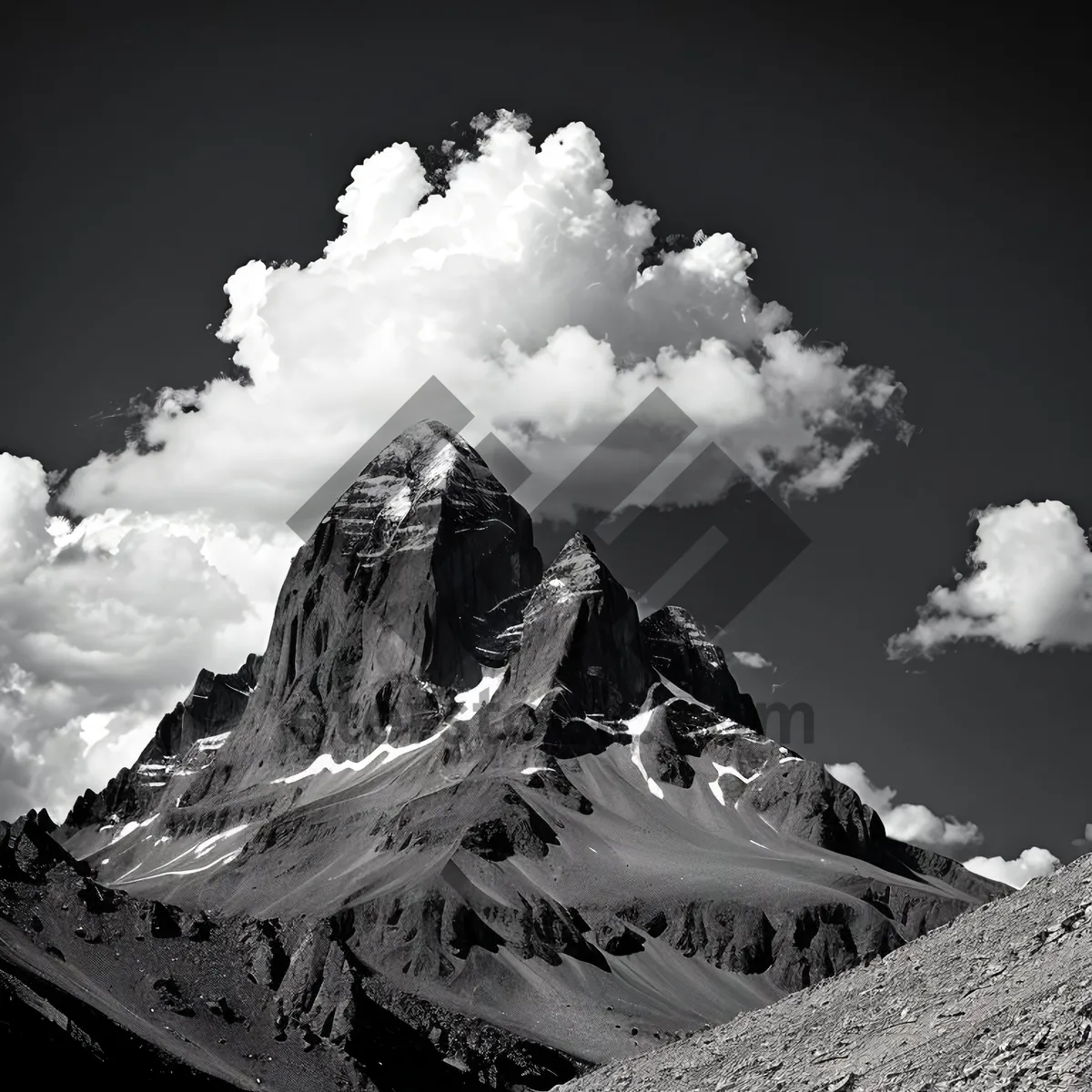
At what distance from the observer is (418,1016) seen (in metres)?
139

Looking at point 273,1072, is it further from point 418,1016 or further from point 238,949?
point 418,1016

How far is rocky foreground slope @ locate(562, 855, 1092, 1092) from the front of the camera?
33.0 metres

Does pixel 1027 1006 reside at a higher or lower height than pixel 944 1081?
higher

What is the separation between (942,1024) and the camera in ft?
126

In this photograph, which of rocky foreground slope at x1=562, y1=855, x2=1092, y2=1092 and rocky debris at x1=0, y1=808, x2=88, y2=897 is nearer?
rocky foreground slope at x1=562, y1=855, x2=1092, y2=1092

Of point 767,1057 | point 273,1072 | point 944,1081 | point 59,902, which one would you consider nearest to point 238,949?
point 59,902

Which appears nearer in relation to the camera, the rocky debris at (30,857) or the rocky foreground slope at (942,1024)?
the rocky foreground slope at (942,1024)

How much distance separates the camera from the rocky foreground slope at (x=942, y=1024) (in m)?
33.0

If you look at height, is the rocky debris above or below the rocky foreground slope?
below

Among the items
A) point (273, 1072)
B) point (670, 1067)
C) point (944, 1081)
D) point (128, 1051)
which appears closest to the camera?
point (944, 1081)

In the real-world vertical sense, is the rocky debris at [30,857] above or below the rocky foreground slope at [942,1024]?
below

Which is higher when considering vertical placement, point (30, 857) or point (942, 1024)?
point (942, 1024)

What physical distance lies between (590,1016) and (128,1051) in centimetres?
11448

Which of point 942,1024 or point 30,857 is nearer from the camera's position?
point 942,1024
